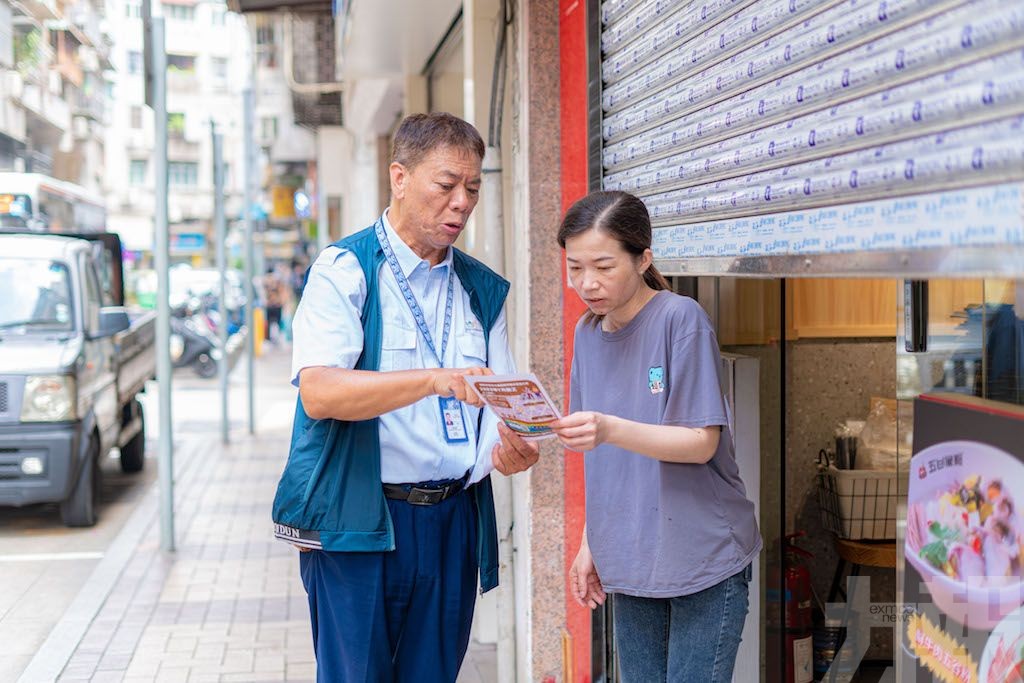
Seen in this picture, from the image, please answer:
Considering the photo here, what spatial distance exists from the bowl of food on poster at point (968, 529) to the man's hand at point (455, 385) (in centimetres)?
106

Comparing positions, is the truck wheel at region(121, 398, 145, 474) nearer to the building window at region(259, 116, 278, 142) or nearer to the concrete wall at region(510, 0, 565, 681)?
the concrete wall at region(510, 0, 565, 681)

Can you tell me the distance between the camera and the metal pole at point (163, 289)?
328 inches

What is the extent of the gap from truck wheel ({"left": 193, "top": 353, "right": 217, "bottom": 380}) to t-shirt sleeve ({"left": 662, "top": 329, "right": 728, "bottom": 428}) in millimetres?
20603

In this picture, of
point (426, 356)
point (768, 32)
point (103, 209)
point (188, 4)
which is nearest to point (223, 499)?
point (426, 356)

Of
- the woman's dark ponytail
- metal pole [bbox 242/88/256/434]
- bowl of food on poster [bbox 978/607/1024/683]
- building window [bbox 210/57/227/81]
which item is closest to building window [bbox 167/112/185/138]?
building window [bbox 210/57/227/81]

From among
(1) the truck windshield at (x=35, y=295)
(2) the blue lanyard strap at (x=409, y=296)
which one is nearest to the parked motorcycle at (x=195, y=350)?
(1) the truck windshield at (x=35, y=295)

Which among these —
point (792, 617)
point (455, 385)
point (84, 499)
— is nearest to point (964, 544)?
point (455, 385)

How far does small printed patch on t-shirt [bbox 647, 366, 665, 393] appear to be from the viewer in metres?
2.80

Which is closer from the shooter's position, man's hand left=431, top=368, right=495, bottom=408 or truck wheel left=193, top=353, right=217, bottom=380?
man's hand left=431, top=368, right=495, bottom=408

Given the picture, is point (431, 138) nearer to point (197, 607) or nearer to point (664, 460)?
point (664, 460)

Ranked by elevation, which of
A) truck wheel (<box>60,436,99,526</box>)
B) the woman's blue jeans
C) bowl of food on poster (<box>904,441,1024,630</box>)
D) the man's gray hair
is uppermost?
the man's gray hair

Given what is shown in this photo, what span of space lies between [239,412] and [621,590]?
14.7 metres

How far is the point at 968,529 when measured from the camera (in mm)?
2691

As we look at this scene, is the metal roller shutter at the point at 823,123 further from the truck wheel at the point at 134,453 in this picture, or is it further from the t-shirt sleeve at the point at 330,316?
the truck wheel at the point at 134,453
